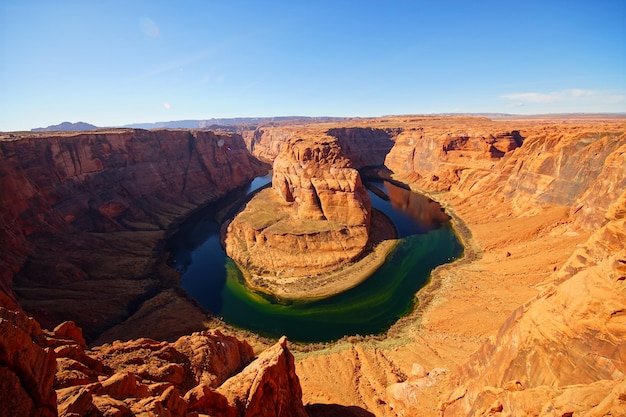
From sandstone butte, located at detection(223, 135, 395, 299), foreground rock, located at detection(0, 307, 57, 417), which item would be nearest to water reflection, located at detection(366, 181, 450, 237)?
sandstone butte, located at detection(223, 135, 395, 299)

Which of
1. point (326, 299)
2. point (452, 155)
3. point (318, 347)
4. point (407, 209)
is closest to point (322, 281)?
point (326, 299)

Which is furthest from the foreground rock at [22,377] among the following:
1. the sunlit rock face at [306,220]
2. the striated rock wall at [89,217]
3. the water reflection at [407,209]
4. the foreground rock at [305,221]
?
the water reflection at [407,209]

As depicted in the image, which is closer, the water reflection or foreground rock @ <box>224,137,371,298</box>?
foreground rock @ <box>224,137,371,298</box>

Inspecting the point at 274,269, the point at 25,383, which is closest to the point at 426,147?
the point at 274,269

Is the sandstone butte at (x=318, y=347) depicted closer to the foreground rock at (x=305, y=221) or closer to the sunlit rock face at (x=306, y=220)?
the foreground rock at (x=305, y=221)

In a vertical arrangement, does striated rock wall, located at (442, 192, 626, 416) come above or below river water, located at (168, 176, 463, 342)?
above

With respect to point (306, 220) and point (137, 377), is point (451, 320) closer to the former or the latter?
point (306, 220)

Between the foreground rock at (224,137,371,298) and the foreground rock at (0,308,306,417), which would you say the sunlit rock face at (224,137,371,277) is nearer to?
the foreground rock at (224,137,371,298)
